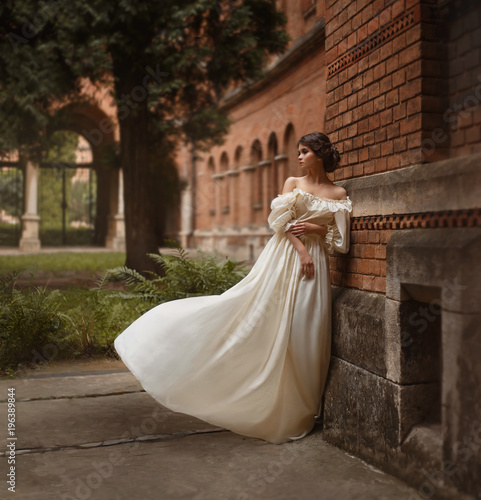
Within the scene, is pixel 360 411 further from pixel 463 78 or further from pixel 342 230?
pixel 463 78

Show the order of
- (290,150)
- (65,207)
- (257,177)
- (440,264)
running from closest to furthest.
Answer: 1. (440,264)
2. (290,150)
3. (257,177)
4. (65,207)

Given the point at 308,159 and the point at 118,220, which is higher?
the point at 118,220

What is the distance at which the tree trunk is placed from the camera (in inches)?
504

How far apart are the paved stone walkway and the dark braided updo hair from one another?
195 cm

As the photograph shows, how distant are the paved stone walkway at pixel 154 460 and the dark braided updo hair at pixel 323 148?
6.40 feet

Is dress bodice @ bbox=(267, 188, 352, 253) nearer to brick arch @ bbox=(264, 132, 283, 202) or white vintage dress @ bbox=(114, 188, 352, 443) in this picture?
white vintage dress @ bbox=(114, 188, 352, 443)

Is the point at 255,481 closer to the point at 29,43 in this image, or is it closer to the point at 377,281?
the point at 377,281

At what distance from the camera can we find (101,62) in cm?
1174

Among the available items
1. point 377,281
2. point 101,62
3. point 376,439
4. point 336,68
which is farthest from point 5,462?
point 101,62

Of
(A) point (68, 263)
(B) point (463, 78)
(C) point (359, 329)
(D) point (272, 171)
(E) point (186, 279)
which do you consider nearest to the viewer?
(B) point (463, 78)

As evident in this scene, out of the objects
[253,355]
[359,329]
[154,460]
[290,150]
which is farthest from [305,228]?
[290,150]

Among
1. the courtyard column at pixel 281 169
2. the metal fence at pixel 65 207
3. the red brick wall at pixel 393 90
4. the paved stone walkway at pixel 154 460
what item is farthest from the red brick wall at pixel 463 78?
the metal fence at pixel 65 207

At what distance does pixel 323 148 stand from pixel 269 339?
4.58ft

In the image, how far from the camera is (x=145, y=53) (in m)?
11.9
